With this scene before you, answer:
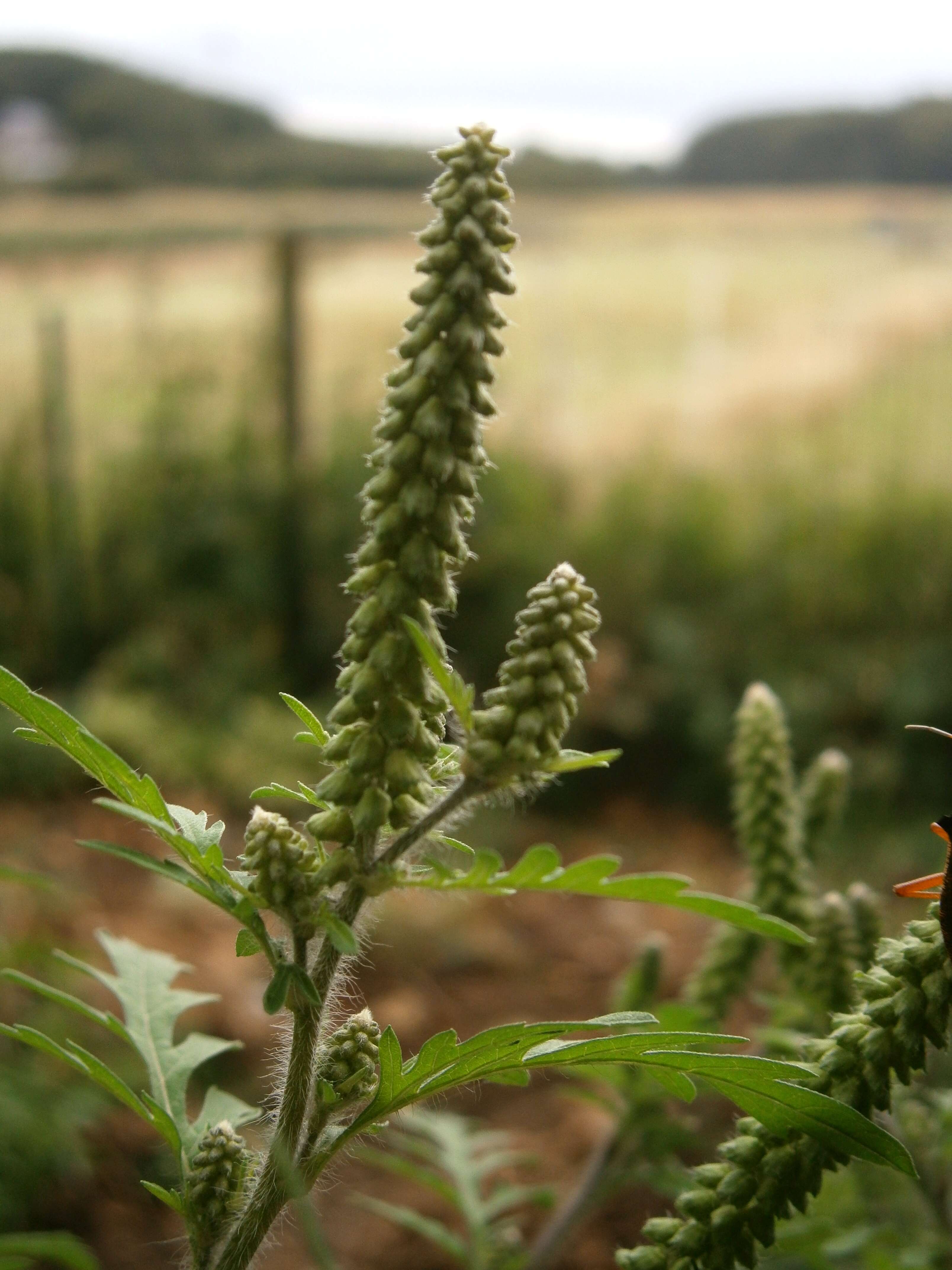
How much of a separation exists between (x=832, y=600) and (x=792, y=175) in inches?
114

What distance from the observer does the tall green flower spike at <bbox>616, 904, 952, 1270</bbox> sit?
2.43 ft

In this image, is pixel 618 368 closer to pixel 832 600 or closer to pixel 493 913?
pixel 832 600

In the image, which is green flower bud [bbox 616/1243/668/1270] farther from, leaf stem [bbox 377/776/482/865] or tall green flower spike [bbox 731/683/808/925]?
tall green flower spike [bbox 731/683/808/925]

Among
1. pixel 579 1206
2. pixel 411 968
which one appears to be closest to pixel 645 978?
pixel 579 1206

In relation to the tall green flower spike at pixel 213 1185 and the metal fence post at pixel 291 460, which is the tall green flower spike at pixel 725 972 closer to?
the tall green flower spike at pixel 213 1185

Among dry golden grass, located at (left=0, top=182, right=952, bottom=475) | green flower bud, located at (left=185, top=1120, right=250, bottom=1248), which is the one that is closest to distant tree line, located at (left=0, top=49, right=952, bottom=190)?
dry golden grass, located at (left=0, top=182, right=952, bottom=475)

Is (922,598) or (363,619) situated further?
(922,598)

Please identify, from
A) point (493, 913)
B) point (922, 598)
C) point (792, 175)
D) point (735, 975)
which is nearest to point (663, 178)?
point (792, 175)

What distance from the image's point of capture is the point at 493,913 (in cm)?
479

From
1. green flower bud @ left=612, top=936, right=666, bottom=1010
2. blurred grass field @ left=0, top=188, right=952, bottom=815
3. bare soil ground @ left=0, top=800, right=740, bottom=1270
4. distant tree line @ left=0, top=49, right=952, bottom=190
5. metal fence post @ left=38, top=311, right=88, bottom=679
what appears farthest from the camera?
distant tree line @ left=0, top=49, right=952, bottom=190

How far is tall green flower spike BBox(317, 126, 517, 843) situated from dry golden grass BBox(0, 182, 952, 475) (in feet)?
18.8

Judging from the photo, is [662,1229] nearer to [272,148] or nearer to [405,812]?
[405,812]

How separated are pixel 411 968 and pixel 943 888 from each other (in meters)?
3.69

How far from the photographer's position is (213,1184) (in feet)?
2.68
